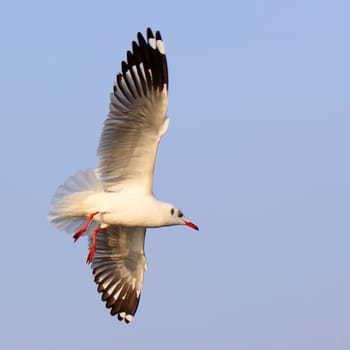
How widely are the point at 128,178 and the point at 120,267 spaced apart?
158 cm

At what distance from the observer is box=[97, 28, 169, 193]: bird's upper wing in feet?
36.0

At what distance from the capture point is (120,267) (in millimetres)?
12664

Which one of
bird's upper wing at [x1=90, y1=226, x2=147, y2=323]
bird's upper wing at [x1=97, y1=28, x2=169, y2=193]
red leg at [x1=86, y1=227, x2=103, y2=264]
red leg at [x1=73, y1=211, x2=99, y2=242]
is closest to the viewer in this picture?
bird's upper wing at [x1=97, y1=28, x2=169, y2=193]

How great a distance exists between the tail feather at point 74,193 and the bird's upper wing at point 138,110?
0.26 metres

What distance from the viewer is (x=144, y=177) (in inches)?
453

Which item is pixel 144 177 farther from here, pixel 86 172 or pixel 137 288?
pixel 137 288

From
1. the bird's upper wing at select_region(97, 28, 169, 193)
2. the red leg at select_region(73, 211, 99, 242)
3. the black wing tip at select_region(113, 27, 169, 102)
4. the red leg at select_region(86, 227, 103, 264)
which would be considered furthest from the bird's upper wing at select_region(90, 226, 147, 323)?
the black wing tip at select_region(113, 27, 169, 102)

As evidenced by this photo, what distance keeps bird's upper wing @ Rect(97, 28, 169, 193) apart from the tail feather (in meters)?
0.26

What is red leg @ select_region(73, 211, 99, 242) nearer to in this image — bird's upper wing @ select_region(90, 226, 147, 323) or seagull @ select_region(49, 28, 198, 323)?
seagull @ select_region(49, 28, 198, 323)

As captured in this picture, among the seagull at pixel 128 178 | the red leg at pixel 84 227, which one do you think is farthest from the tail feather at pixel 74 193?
the red leg at pixel 84 227

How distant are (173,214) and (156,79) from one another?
1.66 m

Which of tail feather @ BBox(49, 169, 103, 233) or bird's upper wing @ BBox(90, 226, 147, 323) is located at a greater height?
tail feather @ BBox(49, 169, 103, 233)

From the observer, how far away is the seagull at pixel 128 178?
1101 centimetres

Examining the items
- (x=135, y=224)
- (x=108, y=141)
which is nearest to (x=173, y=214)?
(x=135, y=224)
